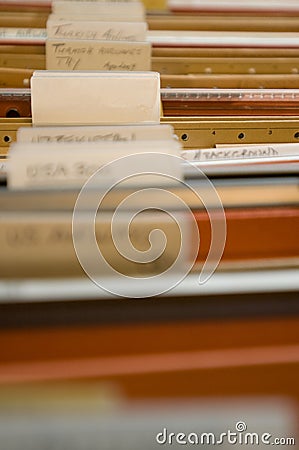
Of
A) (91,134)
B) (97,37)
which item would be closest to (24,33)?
(97,37)

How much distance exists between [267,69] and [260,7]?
0.52ft

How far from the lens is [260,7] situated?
78 cm

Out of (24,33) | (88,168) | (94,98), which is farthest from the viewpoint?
(24,33)

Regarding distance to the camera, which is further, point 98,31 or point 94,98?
point 98,31

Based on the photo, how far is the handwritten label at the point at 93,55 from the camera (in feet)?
2.07

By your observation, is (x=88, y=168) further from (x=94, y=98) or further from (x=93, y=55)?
(x=93, y=55)

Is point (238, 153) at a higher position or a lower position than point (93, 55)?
lower

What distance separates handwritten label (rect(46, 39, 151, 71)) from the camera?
63cm

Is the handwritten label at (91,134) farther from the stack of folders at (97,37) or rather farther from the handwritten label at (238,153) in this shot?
the stack of folders at (97,37)

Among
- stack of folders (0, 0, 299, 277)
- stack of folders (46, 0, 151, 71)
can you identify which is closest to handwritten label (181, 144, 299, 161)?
stack of folders (0, 0, 299, 277)

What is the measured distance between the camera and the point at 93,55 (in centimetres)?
63

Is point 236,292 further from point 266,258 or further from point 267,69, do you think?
Result: point 267,69

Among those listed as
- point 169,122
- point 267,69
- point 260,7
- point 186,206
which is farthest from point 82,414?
point 260,7

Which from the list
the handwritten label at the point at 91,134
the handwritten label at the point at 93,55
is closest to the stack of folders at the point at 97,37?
the handwritten label at the point at 93,55
